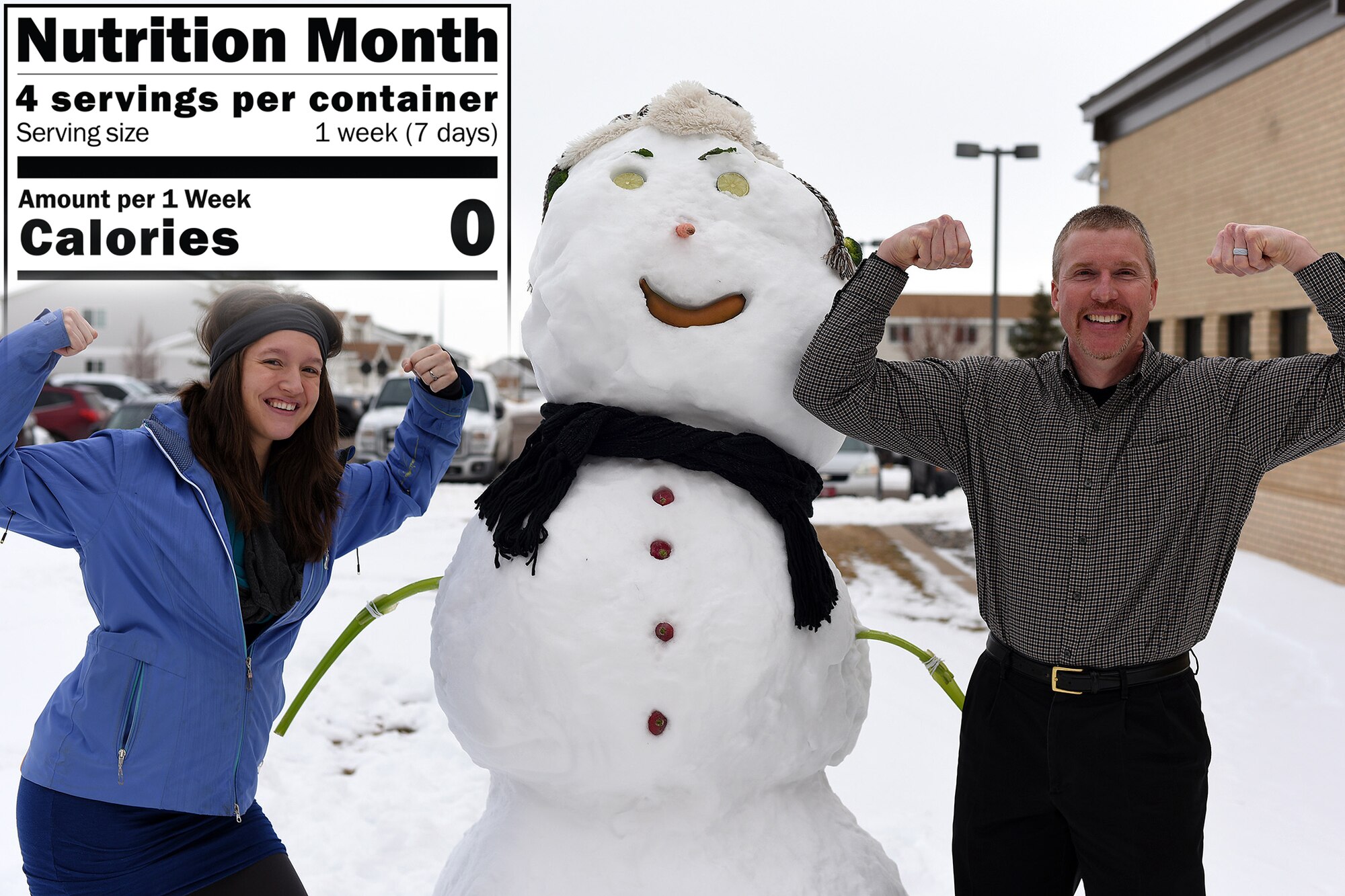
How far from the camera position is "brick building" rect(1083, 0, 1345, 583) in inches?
364

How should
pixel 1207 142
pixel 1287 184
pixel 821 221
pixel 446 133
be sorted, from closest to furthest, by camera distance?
pixel 821 221
pixel 446 133
pixel 1287 184
pixel 1207 142

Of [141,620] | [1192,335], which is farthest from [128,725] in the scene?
[1192,335]

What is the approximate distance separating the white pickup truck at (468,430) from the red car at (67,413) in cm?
502

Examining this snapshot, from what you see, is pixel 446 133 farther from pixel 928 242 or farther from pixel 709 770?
pixel 709 770

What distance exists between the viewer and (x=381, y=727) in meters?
5.05

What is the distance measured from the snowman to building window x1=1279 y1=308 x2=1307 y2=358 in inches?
366

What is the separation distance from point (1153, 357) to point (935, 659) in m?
0.94

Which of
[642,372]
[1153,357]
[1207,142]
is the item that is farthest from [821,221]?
[1207,142]

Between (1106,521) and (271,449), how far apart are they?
188 cm

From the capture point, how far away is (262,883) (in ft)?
7.38

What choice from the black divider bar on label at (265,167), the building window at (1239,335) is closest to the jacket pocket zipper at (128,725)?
the black divider bar on label at (265,167)

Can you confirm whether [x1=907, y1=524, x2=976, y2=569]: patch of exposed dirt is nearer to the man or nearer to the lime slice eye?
the man

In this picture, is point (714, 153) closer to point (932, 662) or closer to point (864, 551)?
point (932, 662)

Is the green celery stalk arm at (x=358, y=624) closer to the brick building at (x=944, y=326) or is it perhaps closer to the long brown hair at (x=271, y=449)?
the long brown hair at (x=271, y=449)
